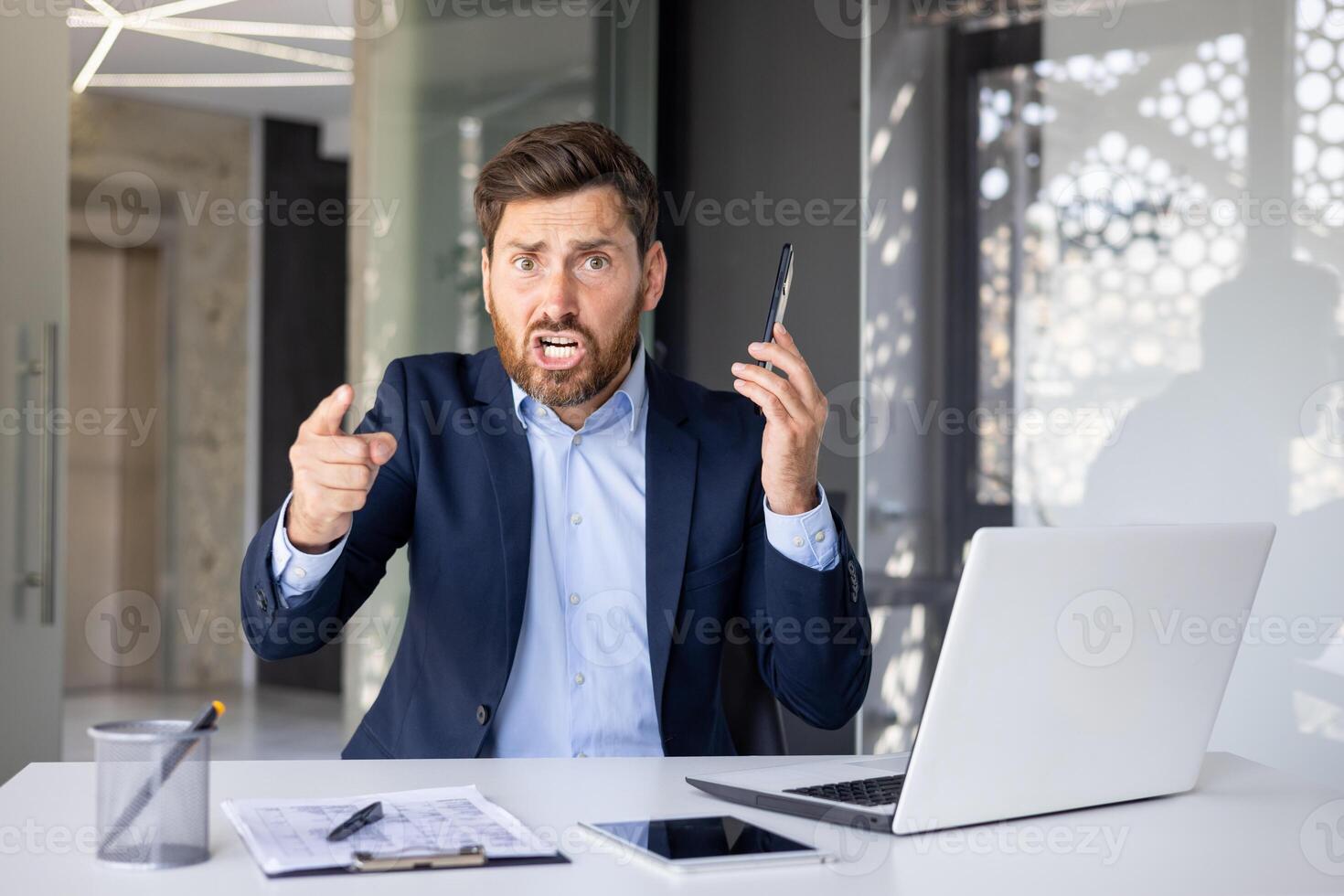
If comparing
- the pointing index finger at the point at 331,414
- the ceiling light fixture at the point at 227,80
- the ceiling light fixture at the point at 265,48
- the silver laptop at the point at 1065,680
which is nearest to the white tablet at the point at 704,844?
the silver laptop at the point at 1065,680

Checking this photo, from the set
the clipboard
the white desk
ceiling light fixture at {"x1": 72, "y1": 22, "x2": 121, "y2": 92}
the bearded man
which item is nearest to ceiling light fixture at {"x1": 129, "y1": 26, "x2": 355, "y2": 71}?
ceiling light fixture at {"x1": 72, "y1": 22, "x2": 121, "y2": 92}

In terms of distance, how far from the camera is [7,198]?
117 inches

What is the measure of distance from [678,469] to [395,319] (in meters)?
1.88

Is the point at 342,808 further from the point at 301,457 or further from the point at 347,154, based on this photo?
the point at 347,154

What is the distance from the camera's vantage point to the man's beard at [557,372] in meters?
2.00

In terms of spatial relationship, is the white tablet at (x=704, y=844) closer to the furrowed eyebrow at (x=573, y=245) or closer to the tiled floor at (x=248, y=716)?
the furrowed eyebrow at (x=573, y=245)

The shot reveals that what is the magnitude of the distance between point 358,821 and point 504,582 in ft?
2.37

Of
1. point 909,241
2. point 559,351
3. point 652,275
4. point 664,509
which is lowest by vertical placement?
point 664,509

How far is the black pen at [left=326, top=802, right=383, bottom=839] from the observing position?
45.6 inches

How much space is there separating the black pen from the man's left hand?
69 cm

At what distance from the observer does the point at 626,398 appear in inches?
81.9

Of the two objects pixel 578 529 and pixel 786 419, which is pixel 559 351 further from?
pixel 786 419

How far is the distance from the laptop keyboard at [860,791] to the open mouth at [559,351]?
817 mm

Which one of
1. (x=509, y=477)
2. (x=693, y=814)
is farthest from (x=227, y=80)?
(x=693, y=814)
